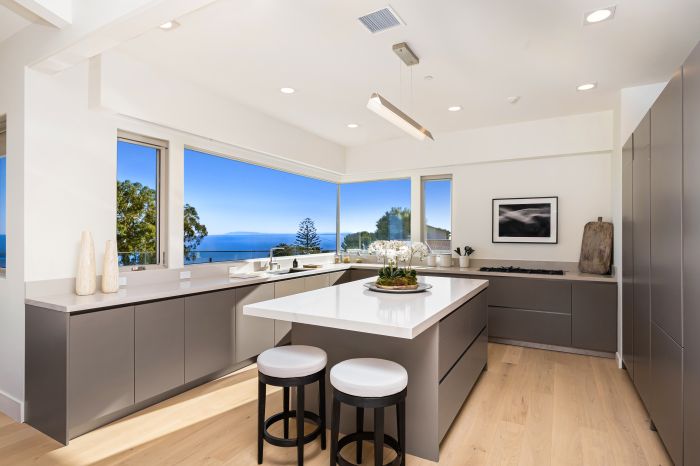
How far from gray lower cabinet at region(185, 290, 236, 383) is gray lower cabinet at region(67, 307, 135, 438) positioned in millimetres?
482

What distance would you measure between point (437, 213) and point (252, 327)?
315 centimetres

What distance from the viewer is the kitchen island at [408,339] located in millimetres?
2025

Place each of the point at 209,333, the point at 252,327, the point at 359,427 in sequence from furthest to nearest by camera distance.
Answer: the point at 252,327
the point at 209,333
the point at 359,427

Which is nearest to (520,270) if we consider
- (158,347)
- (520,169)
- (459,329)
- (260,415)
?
(520,169)

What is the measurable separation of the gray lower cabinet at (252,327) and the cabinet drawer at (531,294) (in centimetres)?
256

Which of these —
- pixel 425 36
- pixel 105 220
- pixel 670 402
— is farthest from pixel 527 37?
pixel 105 220

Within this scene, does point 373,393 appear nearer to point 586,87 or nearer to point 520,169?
point 586,87

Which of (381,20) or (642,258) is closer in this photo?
(381,20)

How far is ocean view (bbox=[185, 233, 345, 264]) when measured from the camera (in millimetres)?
4164

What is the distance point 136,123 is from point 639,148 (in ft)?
12.8

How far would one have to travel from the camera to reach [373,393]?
1.80 m

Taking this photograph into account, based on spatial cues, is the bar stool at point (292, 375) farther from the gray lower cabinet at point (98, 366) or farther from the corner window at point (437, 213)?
the corner window at point (437, 213)

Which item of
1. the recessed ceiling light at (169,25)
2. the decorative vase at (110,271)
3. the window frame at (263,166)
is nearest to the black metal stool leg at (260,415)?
the decorative vase at (110,271)

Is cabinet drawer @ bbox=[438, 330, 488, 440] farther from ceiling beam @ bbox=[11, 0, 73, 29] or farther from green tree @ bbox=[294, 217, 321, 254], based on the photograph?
green tree @ bbox=[294, 217, 321, 254]
